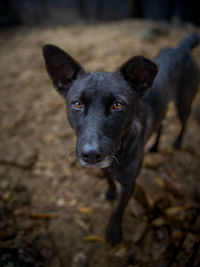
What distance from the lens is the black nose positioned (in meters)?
1.79

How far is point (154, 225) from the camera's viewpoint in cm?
290

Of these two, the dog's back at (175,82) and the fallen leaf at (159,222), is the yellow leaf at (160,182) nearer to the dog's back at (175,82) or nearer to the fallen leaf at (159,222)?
the fallen leaf at (159,222)

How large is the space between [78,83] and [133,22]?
9.42m

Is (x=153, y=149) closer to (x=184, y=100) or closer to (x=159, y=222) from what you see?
(x=184, y=100)

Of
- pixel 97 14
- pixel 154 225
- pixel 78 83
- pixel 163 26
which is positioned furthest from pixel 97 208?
pixel 97 14

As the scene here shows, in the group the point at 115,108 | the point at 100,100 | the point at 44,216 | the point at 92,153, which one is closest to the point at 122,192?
the point at 92,153

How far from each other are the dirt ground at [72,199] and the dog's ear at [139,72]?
5.91ft

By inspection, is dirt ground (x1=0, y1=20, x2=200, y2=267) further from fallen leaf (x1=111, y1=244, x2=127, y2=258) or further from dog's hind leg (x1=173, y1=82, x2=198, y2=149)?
dog's hind leg (x1=173, y1=82, x2=198, y2=149)

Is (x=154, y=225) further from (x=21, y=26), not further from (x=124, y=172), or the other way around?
(x=21, y=26)

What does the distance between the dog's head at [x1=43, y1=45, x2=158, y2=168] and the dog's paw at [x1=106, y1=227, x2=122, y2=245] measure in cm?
135

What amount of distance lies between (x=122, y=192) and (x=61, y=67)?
178 cm

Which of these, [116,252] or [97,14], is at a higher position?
[97,14]

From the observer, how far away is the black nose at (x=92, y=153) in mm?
1790

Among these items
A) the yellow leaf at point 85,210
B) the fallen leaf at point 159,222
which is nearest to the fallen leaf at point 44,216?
the yellow leaf at point 85,210
